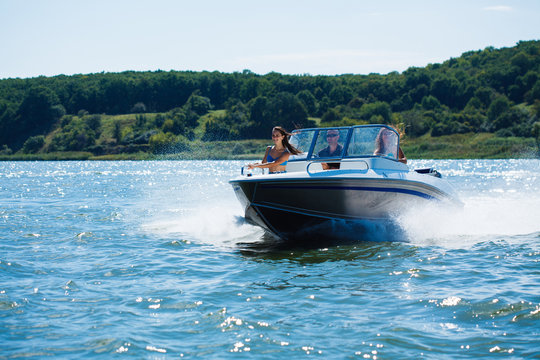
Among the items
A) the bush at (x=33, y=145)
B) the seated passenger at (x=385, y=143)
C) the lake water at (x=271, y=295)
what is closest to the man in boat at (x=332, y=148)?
the seated passenger at (x=385, y=143)

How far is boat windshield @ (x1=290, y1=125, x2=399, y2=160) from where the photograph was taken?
36.2 feet

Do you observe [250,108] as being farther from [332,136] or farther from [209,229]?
[332,136]

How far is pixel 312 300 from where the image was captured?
684 centimetres

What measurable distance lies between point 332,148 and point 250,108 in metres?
131

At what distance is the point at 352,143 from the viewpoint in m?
11.1

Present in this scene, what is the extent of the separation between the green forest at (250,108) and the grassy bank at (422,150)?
1.40 ft

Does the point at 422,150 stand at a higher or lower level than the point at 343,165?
lower

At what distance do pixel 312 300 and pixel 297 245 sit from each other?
13.1ft

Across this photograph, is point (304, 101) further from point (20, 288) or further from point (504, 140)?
point (20, 288)

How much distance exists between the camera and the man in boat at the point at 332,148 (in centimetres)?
1102

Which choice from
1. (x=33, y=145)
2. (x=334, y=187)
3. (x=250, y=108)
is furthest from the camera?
(x=250, y=108)

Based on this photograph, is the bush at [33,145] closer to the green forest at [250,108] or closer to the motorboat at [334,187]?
the green forest at [250,108]

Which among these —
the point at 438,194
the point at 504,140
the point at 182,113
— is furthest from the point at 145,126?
the point at 438,194

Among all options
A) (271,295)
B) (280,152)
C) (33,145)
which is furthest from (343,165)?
(33,145)
